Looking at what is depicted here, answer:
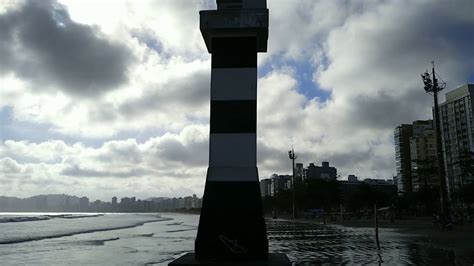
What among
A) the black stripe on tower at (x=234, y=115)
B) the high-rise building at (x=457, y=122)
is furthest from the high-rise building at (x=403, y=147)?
the black stripe on tower at (x=234, y=115)

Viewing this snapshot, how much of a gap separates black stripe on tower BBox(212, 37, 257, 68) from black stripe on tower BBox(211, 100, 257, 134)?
380 mm

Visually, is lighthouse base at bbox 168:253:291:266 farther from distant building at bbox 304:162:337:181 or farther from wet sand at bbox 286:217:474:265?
distant building at bbox 304:162:337:181

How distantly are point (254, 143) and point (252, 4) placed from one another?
1392 millimetres

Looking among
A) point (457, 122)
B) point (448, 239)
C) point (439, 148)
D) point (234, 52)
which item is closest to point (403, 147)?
point (457, 122)

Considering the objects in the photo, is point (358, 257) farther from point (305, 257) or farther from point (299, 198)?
point (299, 198)

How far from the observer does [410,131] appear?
11881cm

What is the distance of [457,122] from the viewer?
239 ft

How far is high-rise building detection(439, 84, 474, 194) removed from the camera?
64688 millimetres

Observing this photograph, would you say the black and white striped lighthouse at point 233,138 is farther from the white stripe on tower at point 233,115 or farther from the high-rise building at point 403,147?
the high-rise building at point 403,147

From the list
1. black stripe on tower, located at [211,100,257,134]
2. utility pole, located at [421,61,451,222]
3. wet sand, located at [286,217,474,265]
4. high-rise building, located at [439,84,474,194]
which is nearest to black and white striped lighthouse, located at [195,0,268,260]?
black stripe on tower, located at [211,100,257,134]

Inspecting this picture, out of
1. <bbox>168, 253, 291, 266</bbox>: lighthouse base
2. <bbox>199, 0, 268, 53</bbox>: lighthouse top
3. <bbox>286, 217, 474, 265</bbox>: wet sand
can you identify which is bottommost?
<bbox>286, 217, 474, 265</bbox>: wet sand

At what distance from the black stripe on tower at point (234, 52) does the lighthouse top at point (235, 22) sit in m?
0.05

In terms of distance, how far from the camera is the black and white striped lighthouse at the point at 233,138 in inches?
154

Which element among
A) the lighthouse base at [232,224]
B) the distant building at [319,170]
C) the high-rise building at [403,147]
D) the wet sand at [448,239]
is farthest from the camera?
the distant building at [319,170]
